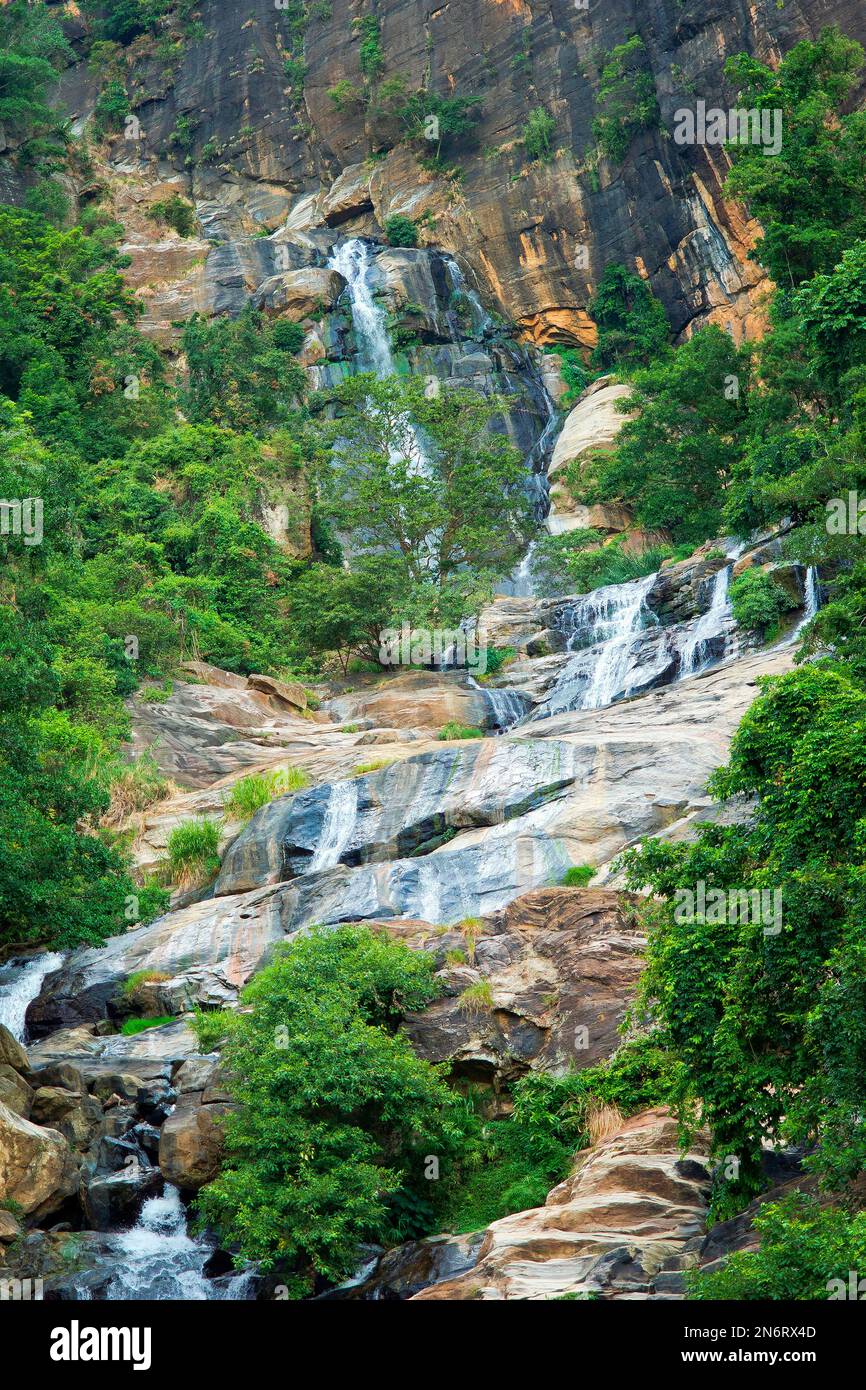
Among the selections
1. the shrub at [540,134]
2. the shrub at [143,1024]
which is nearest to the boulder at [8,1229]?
the shrub at [143,1024]

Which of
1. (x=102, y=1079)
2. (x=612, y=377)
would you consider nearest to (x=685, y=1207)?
(x=102, y=1079)

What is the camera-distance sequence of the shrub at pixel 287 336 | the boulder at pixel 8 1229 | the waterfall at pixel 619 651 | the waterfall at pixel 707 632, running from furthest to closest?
1. the shrub at pixel 287 336
2. the waterfall at pixel 619 651
3. the waterfall at pixel 707 632
4. the boulder at pixel 8 1229

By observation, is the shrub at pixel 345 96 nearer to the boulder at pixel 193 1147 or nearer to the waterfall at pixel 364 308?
the waterfall at pixel 364 308

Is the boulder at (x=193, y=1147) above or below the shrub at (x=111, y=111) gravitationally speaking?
below

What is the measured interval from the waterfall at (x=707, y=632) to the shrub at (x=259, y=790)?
9.18 metres

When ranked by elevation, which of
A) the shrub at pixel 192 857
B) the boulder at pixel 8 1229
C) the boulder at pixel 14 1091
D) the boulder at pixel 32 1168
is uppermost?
the shrub at pixel 192 857

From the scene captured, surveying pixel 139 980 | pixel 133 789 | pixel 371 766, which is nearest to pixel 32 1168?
pixel 139 980

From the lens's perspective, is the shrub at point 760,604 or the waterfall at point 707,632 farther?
the waterfall at point 707,632

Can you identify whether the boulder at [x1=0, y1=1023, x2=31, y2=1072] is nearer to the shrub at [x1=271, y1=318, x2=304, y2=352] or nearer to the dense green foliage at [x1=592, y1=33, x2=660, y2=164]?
the shrub at [x1=271, y1=318, x2=304, y2=352]

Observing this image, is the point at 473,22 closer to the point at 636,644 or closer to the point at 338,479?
the point at 338,479

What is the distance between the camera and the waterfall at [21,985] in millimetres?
22969

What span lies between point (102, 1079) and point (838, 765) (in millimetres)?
11832

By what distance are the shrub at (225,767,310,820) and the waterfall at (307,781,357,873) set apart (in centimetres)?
154

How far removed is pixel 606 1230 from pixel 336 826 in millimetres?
12872
